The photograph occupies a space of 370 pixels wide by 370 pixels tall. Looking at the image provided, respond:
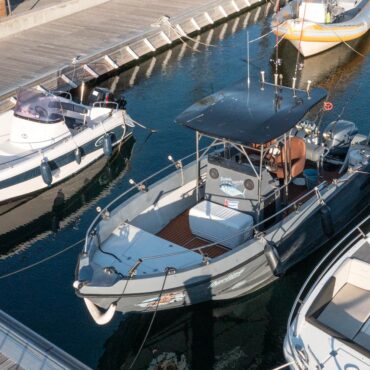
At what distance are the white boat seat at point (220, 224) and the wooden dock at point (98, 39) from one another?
37.0 ft

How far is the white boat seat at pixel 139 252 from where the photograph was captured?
484 inches

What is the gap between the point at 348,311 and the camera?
10.6m

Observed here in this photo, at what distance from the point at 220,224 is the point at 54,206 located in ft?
22.2

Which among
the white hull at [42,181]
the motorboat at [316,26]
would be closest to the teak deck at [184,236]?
the white hull at [42,181]

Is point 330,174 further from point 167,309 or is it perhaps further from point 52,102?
point 52,102

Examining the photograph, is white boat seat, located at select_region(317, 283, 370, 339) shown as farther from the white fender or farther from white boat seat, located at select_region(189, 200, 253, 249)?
the white fender

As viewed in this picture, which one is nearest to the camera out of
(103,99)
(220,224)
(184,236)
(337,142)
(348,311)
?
(348,311)

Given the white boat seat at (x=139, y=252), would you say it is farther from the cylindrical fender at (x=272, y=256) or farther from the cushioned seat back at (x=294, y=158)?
the cushioned seat back at (x=294, y=158)

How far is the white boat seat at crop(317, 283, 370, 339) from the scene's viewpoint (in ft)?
33.9

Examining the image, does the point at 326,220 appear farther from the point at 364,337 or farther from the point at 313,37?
the point at 313,37

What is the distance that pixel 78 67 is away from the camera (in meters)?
24.7

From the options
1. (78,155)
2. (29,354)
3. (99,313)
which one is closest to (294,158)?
(99,313)

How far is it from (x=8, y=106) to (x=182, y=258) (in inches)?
476

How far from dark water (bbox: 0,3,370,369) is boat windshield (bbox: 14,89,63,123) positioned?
220cm
